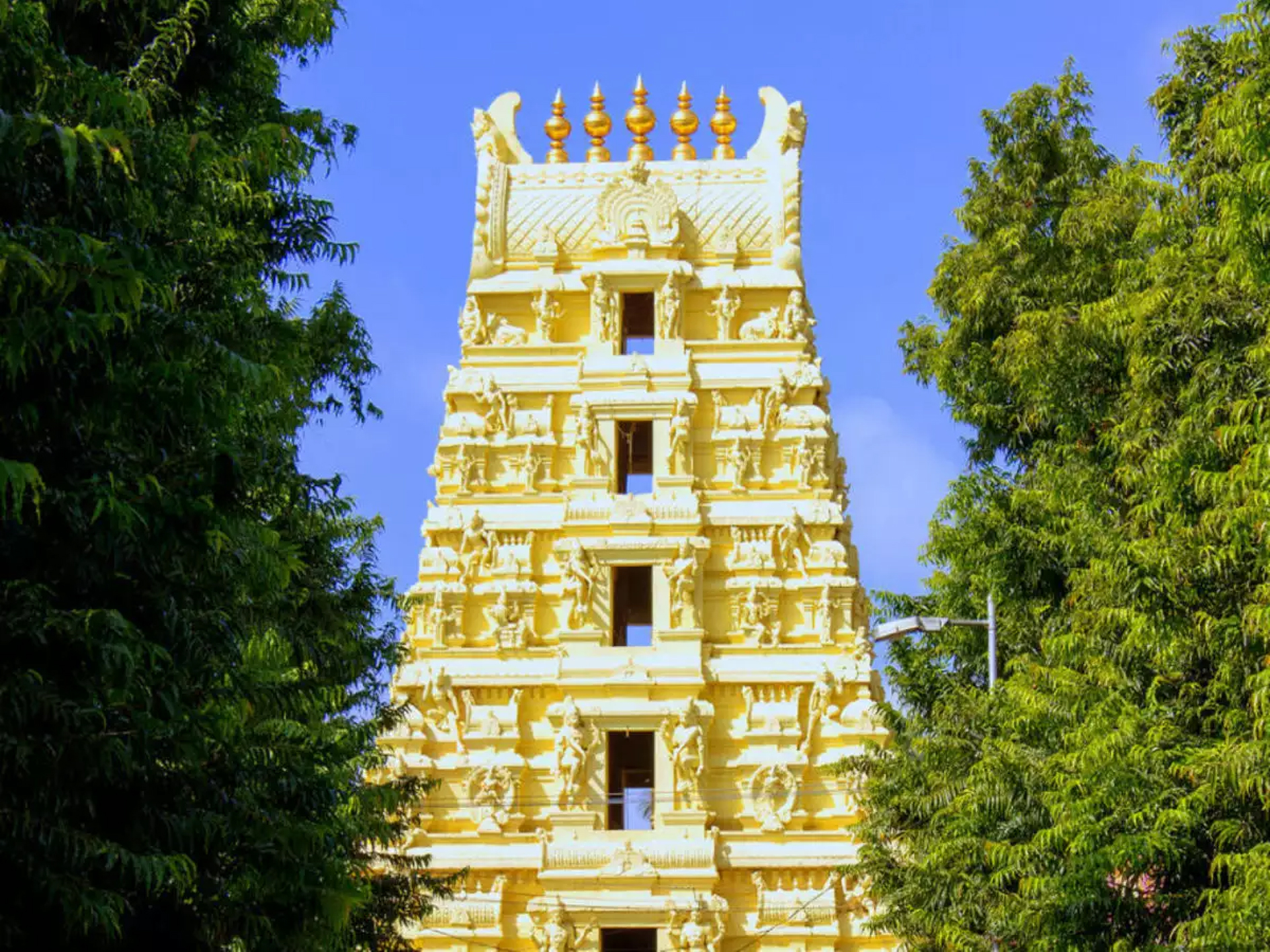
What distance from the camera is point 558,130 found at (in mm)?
36906

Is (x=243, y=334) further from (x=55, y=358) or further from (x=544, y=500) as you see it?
(x=544, y=500)

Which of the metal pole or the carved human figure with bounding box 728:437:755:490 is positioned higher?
the carved human figure with bounding box 728:437:755:490

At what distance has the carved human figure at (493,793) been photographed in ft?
105

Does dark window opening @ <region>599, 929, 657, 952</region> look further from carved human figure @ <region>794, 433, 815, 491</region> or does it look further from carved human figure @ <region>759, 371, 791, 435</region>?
carved human figure @ <region>759, 371, 791, 435</region>

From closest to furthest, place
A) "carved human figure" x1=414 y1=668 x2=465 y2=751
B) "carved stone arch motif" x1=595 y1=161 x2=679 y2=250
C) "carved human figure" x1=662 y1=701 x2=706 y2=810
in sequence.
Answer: "carved human figure" x1=662 y1=701 x2=706 y2=810 → "carved human figure" x1=414 y1=668 x2=465 y2=751 → "carved stone arch motif" x1=595 y1=161 x2=679 y2=250

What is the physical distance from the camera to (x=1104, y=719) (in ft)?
64.3

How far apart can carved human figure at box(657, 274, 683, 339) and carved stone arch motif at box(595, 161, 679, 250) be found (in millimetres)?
882

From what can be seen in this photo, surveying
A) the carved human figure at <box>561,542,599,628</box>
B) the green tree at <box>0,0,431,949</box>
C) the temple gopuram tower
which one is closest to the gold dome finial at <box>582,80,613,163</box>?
the temple gopuram tower

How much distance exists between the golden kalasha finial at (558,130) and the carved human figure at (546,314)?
3.03 m

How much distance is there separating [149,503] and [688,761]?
65.8 feet

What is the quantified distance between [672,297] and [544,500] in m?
4.15

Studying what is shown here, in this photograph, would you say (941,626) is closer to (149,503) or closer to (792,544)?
(792,544)

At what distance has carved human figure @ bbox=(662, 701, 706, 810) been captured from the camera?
31.6 meters

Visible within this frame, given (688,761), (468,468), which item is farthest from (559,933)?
(468,468)
